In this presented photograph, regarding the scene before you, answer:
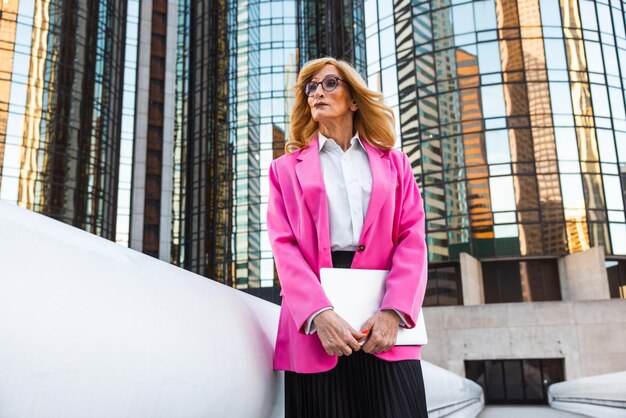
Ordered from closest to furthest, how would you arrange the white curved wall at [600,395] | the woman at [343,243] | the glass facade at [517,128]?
the woman at [343,243] → the white curved wall at [600,395] → the glass facade at [517,128]

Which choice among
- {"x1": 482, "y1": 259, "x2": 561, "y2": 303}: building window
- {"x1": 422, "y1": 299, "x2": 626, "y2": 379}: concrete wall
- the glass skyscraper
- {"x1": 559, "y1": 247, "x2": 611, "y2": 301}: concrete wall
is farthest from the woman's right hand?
{"x1": 482, "y1": 259, "x2": 561, "y2": 303}: building window

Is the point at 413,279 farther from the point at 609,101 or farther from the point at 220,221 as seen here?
the point at 220,221

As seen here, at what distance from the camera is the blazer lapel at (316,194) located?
215 cm

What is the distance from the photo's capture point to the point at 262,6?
4119cm

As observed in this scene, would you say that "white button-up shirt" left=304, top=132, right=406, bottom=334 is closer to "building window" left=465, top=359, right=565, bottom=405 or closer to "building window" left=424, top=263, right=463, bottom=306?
"building window" left=465, top=359, right=565, bottom=405

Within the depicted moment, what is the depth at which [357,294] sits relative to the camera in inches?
78.7

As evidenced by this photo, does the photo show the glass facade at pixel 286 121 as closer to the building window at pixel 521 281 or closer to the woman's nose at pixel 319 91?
the building window at pixel 521 281

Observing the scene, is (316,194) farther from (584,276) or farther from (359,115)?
(584,276)

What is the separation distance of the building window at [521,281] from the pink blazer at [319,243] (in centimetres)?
2804

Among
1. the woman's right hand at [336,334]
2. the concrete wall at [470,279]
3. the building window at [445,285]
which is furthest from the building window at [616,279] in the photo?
the woman's right hand at [336,334]

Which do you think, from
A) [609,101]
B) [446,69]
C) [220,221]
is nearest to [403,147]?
[446,69]

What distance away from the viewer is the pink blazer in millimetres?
1977

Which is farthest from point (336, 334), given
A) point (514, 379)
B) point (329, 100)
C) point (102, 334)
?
point (514, 379)

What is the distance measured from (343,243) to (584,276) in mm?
26963
